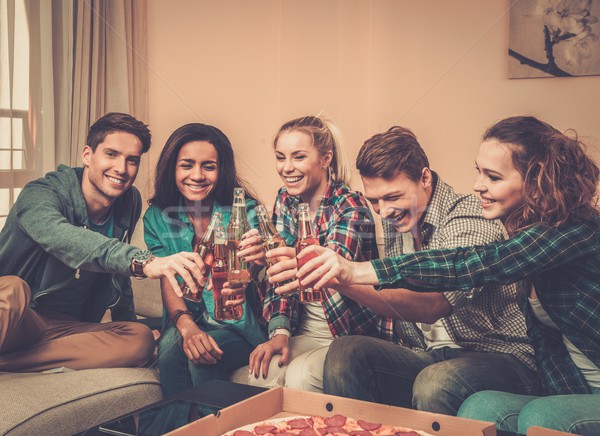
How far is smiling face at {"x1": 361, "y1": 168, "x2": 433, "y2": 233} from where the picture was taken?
1.79 m

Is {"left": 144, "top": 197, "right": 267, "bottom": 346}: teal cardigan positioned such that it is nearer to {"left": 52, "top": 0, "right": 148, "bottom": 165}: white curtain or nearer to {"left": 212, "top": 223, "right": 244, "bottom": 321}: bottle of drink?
{"left": 212, "top": 223, "right": 244, "bottom": 321}: bottle of drink

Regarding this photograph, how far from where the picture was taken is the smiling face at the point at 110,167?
2.09 meters

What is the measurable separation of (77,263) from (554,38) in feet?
7.59

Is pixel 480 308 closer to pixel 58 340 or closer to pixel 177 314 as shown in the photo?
pixel 177 314

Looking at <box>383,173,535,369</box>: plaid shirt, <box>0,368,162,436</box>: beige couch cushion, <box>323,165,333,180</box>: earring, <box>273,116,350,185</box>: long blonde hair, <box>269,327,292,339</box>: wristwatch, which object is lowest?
<box>0,368,162,436</box>: beige couch cushion

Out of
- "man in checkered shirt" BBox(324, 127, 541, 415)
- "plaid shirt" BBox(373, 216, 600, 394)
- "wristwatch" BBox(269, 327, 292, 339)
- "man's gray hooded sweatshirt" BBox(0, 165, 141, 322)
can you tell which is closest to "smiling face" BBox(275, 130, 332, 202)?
"man in checkered shirt" BBox(324, 127, 541, 415)

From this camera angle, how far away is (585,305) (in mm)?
1368

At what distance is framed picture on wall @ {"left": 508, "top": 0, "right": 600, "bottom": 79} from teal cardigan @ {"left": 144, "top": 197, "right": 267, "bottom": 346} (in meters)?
1.62

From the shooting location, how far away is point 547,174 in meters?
1.42

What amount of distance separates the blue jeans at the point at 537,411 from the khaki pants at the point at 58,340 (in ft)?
3.56

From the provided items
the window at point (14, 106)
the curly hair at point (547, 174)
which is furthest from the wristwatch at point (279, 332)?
the window at point (14, 106)

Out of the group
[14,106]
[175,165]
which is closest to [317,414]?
[175,165]

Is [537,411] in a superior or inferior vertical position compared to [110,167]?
inferior

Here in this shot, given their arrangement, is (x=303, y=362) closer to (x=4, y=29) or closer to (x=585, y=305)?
(x=585, y=305)
